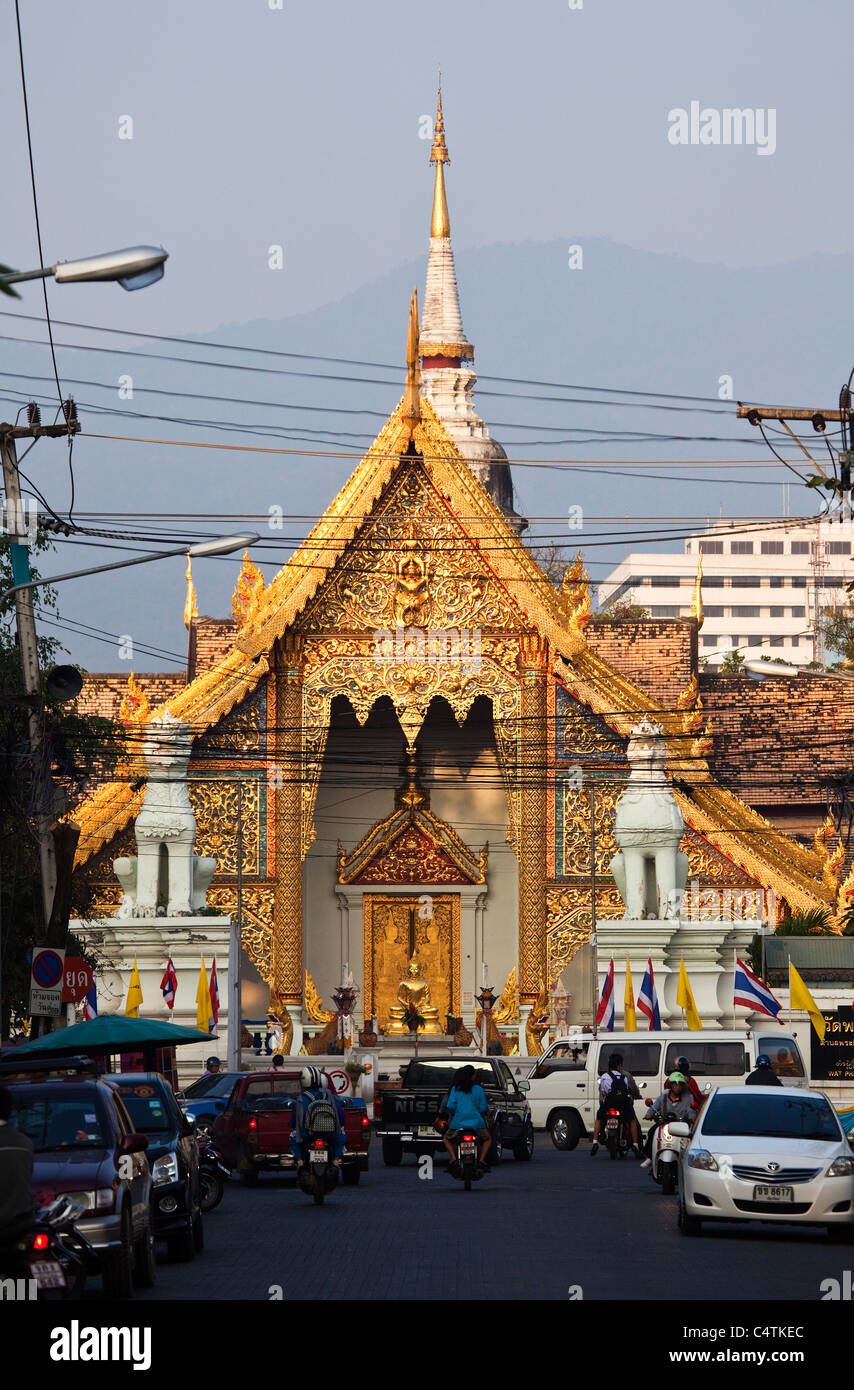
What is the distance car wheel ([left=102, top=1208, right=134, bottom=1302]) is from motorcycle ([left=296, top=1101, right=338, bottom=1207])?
352 inches

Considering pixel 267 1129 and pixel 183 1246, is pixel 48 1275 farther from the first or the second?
pixel 267 1129

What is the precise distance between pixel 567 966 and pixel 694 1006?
5.92 m

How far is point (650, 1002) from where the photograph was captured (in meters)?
41.0

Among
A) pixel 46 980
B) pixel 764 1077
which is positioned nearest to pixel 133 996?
pixel 46 980

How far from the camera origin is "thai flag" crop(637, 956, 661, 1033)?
40.9m

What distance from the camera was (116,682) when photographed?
51.6 m

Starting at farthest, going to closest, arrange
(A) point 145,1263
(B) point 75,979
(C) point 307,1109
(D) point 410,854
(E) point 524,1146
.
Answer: (D) point 410,854 < (E) point 524,1146 < (B) point 75,979 < (C) point 307,1109 < (A) point 145,1263

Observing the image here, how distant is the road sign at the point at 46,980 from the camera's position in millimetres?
24594

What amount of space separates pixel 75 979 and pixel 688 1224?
9.57m

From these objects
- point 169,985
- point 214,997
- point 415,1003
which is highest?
point 169,985

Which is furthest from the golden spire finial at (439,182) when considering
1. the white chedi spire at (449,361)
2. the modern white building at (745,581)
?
the modern white building at (745,581)

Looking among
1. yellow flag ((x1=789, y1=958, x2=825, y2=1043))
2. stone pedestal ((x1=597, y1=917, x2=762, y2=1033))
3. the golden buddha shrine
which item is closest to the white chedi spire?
the golden buddha shrine

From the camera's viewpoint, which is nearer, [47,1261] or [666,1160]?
[47,1261]
